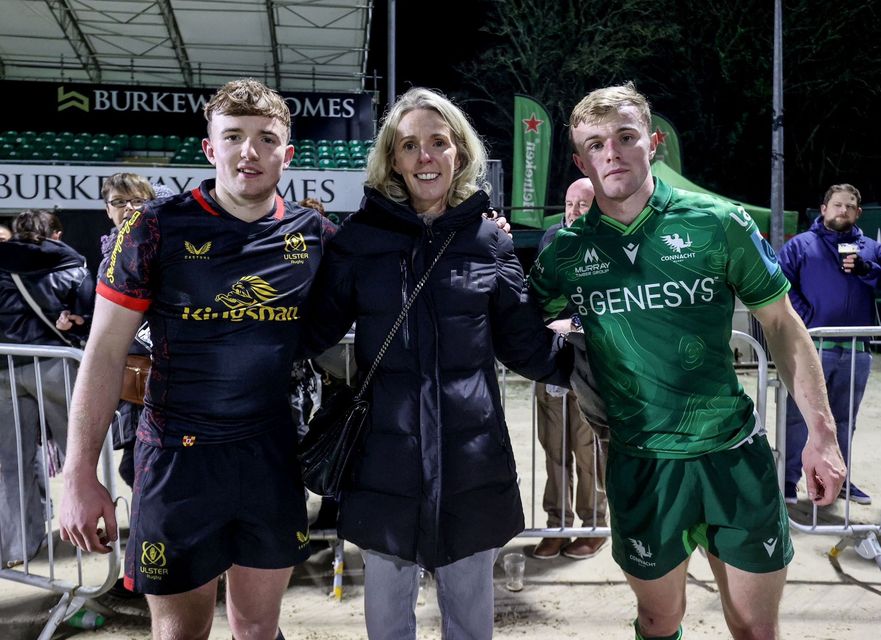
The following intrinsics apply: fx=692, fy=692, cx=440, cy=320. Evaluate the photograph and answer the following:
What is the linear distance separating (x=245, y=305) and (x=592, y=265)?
1013 millimetres

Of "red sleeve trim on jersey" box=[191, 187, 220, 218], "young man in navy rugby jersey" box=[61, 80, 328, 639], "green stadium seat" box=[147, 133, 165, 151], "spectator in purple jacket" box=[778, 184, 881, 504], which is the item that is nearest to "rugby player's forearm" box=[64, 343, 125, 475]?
"young man in navy rugby jersey" box=[61, 80, 328, 639]

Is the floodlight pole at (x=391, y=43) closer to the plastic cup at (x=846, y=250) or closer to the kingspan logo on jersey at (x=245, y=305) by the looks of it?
the plastic cup at (x=846, y=250)

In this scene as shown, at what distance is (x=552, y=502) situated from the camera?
157 inches

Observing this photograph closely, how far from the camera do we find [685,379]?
2010 mm

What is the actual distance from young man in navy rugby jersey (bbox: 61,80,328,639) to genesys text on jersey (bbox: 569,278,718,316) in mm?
895

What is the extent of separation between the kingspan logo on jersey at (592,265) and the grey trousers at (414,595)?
0.85m

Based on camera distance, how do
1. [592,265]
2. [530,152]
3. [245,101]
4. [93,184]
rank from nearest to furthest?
[245,101] < [592,265] < [93,184] < [530,152]

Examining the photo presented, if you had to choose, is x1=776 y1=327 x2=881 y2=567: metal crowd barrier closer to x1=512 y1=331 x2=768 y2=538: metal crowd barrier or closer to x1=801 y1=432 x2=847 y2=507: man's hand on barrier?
x1=512 y1=331 x2=768 y2=538: metal crowd barrier

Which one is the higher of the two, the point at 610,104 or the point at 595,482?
the point at 610,104

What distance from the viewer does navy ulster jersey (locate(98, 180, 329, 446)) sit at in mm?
1885

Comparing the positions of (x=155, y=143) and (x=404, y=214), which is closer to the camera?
(x=404, y=214)

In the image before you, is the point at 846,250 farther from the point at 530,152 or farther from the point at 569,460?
the point at 530,152

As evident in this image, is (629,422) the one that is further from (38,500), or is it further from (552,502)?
(38,500)

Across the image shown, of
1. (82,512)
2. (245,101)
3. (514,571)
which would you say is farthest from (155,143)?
(82,512)
